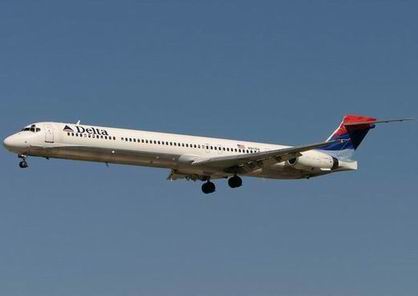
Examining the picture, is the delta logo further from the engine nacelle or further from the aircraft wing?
the engine nacelle

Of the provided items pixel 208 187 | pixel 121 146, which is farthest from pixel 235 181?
pixel 121 146

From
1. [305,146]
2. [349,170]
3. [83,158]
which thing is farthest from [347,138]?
[83,158]

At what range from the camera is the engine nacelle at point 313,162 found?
5463 centimetres

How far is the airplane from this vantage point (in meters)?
48.8

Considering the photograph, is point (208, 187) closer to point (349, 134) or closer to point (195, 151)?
point (195, 151)

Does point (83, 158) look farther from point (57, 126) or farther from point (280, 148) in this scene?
point (280, 148)

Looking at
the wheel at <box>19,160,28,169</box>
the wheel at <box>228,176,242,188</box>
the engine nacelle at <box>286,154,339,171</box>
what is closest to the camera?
the wheel at <box>19,160,28,169</box>

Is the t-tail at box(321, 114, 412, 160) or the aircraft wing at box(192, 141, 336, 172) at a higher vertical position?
the t-tail at box(321, 114, 412, 160)

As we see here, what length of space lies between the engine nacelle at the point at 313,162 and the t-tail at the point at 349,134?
134cm

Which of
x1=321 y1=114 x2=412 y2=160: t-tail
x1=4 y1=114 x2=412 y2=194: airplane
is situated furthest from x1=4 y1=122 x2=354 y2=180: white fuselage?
x1=321 y1=114 x2=412 y2=160: t-tail

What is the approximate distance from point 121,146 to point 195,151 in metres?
4.34

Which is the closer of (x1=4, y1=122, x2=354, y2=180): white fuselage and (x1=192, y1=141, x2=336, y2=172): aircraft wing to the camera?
(x1=4, y1=122, x2=354, y2=180): white fuselage

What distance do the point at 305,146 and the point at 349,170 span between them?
6.64m

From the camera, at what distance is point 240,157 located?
51.8 metres
